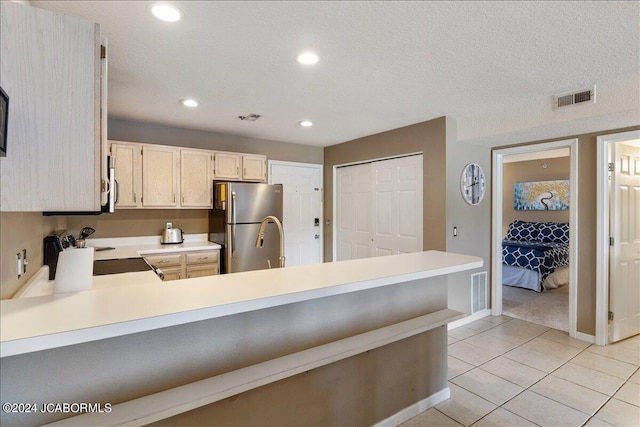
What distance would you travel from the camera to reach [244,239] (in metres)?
3.87

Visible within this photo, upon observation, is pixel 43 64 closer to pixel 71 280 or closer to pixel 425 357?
pixel 71 280

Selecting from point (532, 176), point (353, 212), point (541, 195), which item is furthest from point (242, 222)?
point (532, 176)

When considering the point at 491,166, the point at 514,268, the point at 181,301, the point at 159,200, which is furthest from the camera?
the point at 514,268

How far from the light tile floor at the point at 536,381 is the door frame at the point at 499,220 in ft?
1.40

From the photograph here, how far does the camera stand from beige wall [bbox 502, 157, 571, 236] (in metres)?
6.48

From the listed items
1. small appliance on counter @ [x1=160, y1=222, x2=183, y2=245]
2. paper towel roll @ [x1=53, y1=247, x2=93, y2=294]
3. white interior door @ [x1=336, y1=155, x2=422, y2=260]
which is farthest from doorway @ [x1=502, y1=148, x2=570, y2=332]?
paper towel roll @ [x1=53, y1=247, x2=93, y2=294]

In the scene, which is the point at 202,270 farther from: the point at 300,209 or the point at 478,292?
the point at 478,292

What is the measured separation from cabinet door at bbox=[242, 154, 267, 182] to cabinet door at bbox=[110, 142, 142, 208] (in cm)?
125

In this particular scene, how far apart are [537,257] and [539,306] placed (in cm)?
94

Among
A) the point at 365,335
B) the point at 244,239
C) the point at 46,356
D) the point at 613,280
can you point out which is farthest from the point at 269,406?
the point at 613,280

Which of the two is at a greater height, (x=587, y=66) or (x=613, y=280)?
(x=587, y=66)

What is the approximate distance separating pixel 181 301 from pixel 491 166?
400 cm

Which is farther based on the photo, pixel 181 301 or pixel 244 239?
pixel 244 239

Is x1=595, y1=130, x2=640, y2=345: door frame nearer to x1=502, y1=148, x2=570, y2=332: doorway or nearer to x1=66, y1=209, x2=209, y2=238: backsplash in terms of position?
x1=502, y1=148, x2=570, y2=332: doorway
